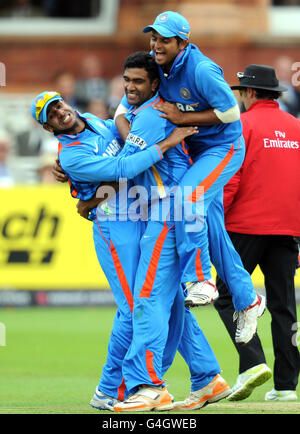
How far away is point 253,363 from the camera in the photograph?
8648 mm

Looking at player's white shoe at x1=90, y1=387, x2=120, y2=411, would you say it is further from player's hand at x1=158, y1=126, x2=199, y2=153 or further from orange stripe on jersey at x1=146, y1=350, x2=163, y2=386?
player's hand at x1=158, y1=126, x2=199, y2=153

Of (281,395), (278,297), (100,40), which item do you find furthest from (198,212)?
(100,40)

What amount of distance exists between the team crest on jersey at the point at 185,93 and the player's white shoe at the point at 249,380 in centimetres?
245

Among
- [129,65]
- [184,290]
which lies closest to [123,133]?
[129,65]

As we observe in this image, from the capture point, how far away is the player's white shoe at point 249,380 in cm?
843

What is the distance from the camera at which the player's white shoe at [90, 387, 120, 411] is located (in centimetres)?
772

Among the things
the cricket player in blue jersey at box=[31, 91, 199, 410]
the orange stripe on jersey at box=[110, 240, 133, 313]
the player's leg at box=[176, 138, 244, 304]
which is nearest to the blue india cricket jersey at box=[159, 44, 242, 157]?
the player's leg at box=[176, 138, 244, 304]

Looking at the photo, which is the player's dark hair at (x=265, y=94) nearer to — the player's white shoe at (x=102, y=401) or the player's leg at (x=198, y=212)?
the player's leg at (x=198, y=212)

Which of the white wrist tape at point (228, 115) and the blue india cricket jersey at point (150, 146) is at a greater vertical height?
the white wrist tape at point (228, 115)

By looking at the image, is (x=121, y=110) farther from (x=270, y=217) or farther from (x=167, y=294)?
(x=270, y=217)

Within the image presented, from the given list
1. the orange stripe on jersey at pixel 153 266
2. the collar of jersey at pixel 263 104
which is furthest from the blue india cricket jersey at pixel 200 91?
the collar of jersey at pixel 263 104

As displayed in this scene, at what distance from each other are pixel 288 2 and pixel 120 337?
16810 millimetres

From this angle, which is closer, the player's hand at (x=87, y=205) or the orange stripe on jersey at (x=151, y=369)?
the orange stripe on jersey at (x=151, y=369)

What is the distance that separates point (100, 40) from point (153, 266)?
52.5 feet
